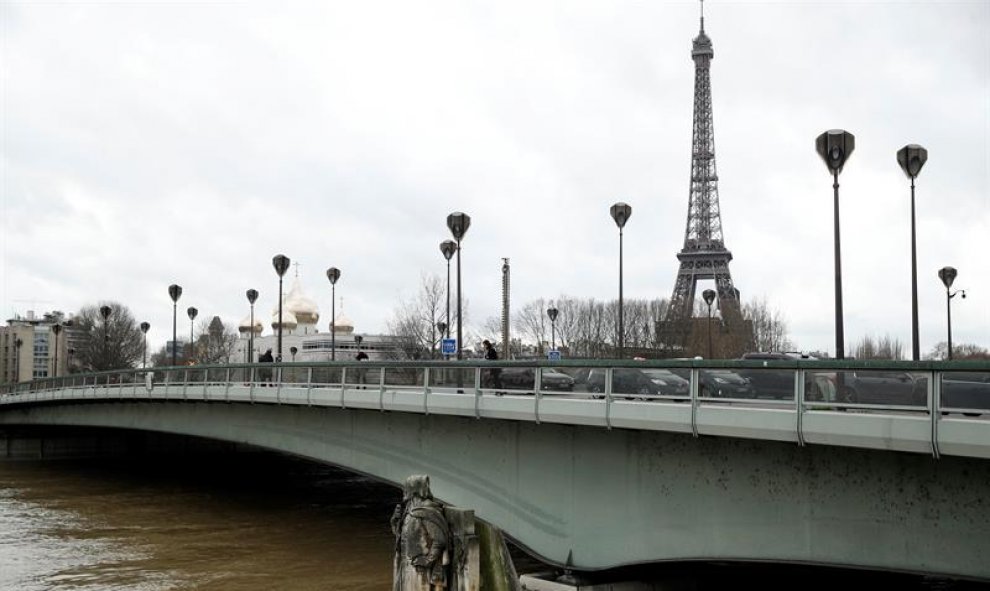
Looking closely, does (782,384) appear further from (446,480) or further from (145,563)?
(145,563)

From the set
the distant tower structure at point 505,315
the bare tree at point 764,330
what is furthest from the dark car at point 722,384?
the bare tree at point 764,330

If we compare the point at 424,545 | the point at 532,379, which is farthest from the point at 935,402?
the point at 532,379

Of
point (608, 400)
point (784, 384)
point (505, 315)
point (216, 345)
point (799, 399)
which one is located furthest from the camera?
point (216, 345)

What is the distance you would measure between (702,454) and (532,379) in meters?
4.50

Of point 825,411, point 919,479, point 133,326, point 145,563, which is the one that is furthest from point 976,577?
point 133,326

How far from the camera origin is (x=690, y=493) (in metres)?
15.2

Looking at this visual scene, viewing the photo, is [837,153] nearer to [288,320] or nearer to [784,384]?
[784,384]

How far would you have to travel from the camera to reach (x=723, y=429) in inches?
549

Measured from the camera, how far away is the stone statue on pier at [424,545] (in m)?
11.8

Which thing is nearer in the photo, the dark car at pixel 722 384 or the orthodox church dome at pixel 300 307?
the dark car at pixel 722 384

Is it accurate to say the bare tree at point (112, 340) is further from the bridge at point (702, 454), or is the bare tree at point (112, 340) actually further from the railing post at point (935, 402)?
the railing post at point (935, 402)

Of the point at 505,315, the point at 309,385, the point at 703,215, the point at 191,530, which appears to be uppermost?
the point at 703,215

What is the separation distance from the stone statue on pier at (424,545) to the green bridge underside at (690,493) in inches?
196

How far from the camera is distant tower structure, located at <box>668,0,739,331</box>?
100750 millimetres
